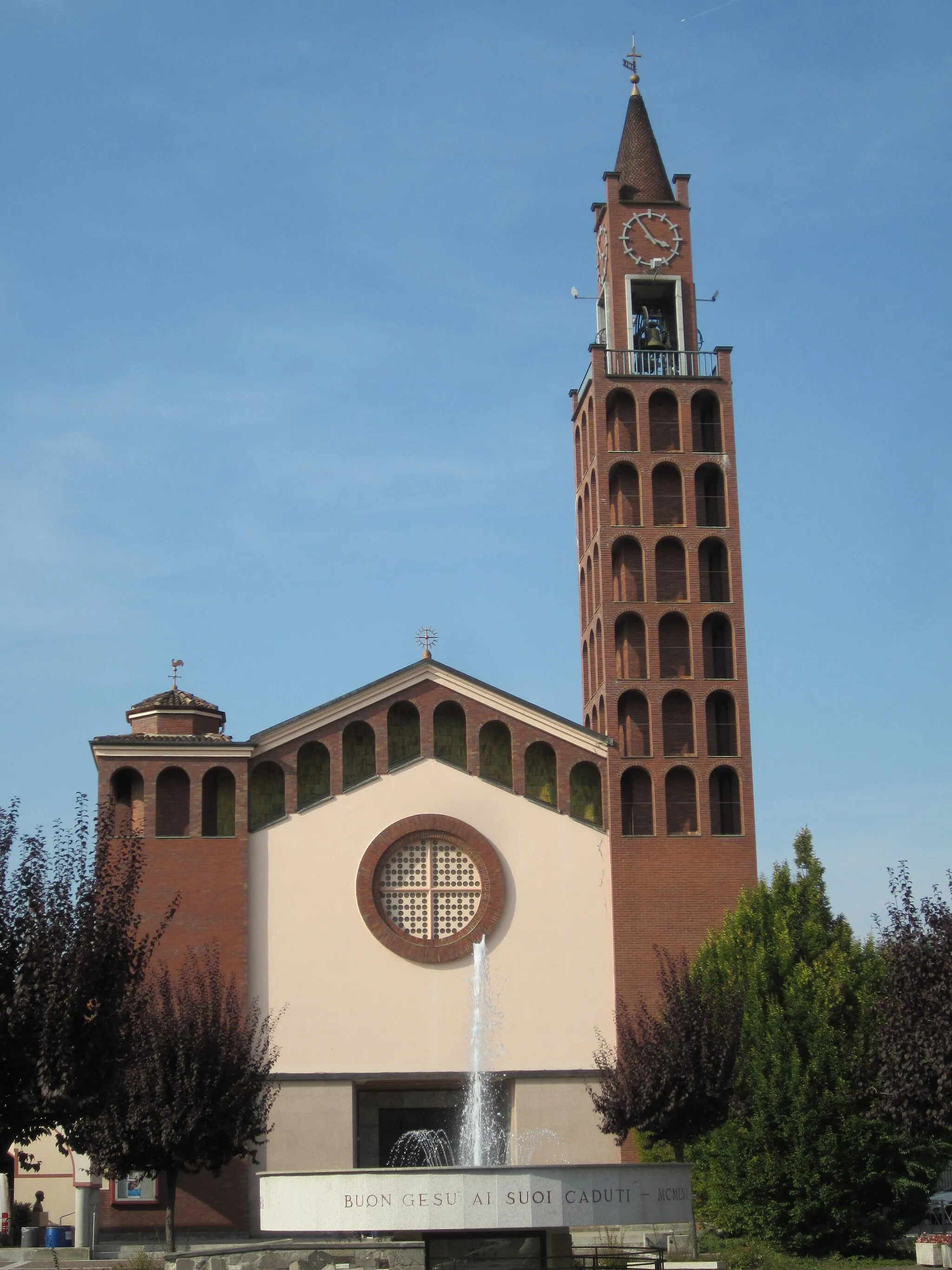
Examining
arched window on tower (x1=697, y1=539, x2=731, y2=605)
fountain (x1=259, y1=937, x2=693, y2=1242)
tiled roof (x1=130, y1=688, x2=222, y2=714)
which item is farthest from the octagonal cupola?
fountain (x1=259, y1=937, x2=693, y2=1242)

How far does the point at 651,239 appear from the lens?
145 feet

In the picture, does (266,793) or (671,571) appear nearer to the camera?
(266,793)

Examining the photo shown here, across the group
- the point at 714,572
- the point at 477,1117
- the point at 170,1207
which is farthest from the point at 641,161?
the point at 170,1207

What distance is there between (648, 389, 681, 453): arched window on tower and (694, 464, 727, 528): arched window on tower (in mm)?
980

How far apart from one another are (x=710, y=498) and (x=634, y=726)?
20.1 ft

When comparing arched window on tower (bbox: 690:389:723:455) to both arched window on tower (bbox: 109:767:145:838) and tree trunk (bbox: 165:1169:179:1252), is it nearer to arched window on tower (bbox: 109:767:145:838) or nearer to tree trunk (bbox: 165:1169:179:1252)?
arched window on tower (bbox: 109:767:145:838)

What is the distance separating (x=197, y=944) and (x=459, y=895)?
5851mm

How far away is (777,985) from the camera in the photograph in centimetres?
3534

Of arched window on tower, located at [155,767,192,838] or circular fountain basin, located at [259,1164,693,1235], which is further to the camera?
arched window on tower, located at [155,767,192,838]

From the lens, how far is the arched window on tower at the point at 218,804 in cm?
3891

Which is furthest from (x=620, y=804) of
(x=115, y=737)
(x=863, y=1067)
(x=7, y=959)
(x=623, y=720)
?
(x=7, y=959)

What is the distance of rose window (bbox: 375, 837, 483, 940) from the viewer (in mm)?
38625

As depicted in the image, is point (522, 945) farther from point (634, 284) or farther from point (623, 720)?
point (634, 284)

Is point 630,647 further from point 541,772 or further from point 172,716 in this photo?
point 172,716
